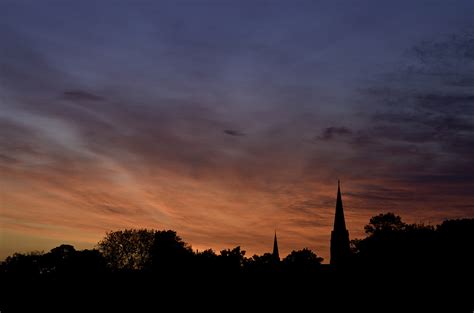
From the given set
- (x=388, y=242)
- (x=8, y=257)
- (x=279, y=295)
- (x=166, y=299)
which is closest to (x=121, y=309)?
(x=166, y=299)

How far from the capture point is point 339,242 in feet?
263

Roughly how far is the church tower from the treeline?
1866 millimetres

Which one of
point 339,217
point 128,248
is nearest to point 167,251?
point 128,248

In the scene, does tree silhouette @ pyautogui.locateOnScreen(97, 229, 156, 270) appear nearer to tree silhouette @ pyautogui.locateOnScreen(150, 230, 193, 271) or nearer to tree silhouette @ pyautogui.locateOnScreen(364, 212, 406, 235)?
tree silhouette @ pyautogui.locateOnScreen(150, 230, 193, 271)

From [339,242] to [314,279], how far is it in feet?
45.4

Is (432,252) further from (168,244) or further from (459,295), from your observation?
(168,244)

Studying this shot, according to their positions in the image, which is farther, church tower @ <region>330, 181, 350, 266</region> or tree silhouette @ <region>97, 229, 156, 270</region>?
tree silhouette @ <region>97, 229, 156, 270</region>

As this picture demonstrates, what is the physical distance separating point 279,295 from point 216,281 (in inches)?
438

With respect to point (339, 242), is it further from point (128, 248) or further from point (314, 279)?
point (128, 248)

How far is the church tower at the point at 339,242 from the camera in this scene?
80.2 metres

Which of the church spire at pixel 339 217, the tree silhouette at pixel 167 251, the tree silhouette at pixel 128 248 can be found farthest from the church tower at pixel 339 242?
the tree silhouette at pixel 128 248

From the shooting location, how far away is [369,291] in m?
57.6

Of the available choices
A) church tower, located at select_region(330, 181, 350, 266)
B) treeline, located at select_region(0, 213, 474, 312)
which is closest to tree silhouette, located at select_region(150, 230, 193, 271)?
treeline, located at select_region(0, 213, 474, 312)

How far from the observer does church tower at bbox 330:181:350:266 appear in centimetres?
8019
